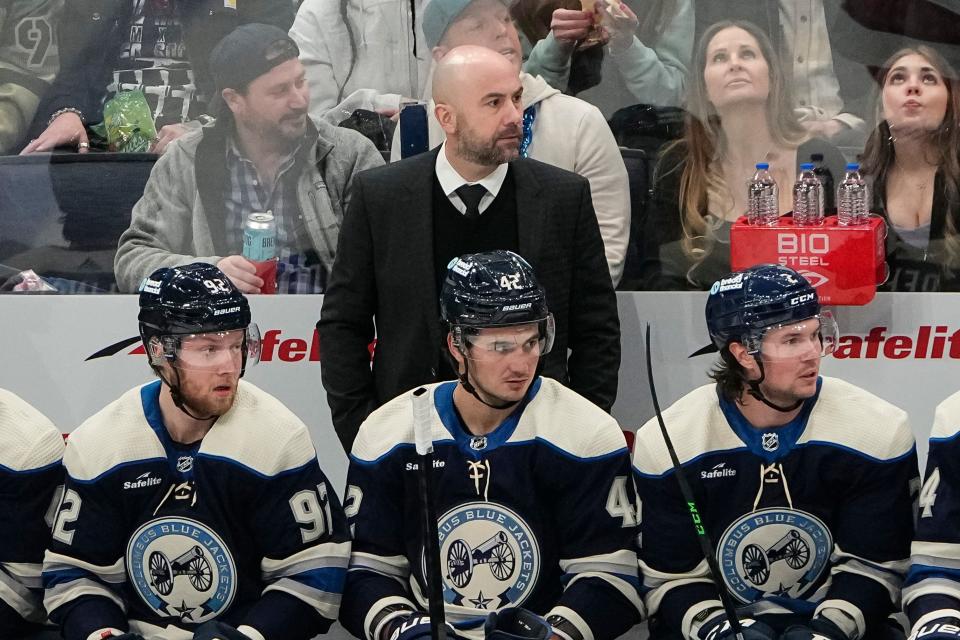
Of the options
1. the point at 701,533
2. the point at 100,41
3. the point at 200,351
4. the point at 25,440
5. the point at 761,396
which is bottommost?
the point at 701,533

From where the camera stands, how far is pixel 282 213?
4.99 m

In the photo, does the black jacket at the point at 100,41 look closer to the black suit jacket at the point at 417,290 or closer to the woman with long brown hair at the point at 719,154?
the black suit jacket at the point at 417,290

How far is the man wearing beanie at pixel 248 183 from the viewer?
491cm

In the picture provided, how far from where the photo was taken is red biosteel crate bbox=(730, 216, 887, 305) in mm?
4445

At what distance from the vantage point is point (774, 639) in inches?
121

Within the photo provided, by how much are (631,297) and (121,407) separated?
194cm

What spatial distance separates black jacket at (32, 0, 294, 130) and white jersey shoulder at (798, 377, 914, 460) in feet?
8.20

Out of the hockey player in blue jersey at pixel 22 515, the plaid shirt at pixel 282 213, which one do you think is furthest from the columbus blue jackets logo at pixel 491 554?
the plaid shirt at pixel 282 213

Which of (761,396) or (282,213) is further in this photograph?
(282,213)

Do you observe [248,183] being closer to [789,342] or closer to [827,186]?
[827,186]

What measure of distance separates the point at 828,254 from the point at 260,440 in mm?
1952

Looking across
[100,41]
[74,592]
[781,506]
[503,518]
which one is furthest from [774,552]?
[100,41]

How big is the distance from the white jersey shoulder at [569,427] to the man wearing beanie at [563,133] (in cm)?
128

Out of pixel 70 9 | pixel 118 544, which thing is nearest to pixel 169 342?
pixel 118 544
